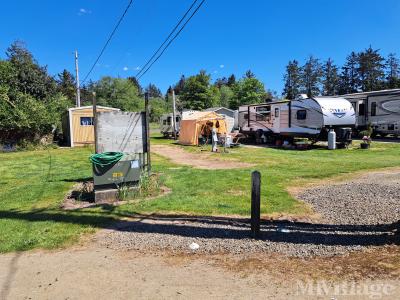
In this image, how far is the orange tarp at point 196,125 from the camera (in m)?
24.5

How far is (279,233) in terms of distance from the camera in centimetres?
530

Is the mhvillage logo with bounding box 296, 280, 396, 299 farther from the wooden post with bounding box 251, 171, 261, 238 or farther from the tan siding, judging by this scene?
the tan siding

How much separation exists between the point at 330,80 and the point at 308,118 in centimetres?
6152

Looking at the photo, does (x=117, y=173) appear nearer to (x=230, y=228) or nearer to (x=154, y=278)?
(x=230, y=228)

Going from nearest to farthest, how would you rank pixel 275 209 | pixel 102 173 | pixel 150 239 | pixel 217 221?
pixel 150 239 < pixel 217 221 < pixel 275 209 < pixel 102 173

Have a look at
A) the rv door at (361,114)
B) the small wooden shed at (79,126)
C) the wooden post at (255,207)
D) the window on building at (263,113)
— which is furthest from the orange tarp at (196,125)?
the wooden post at (255,207)

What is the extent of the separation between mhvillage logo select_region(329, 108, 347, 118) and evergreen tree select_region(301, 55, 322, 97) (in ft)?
203

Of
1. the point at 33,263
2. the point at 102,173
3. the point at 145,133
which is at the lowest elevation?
the point at 33,263

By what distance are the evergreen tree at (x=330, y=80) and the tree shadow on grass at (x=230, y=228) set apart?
243 ft

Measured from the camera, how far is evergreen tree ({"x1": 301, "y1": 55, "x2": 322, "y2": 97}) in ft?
260

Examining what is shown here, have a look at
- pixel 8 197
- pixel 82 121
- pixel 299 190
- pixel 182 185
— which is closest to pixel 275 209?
pixel 299 190

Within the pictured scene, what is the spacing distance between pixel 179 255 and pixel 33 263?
1.81 meters

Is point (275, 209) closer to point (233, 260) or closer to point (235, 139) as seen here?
point (233, 260)

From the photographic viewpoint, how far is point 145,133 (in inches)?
379
